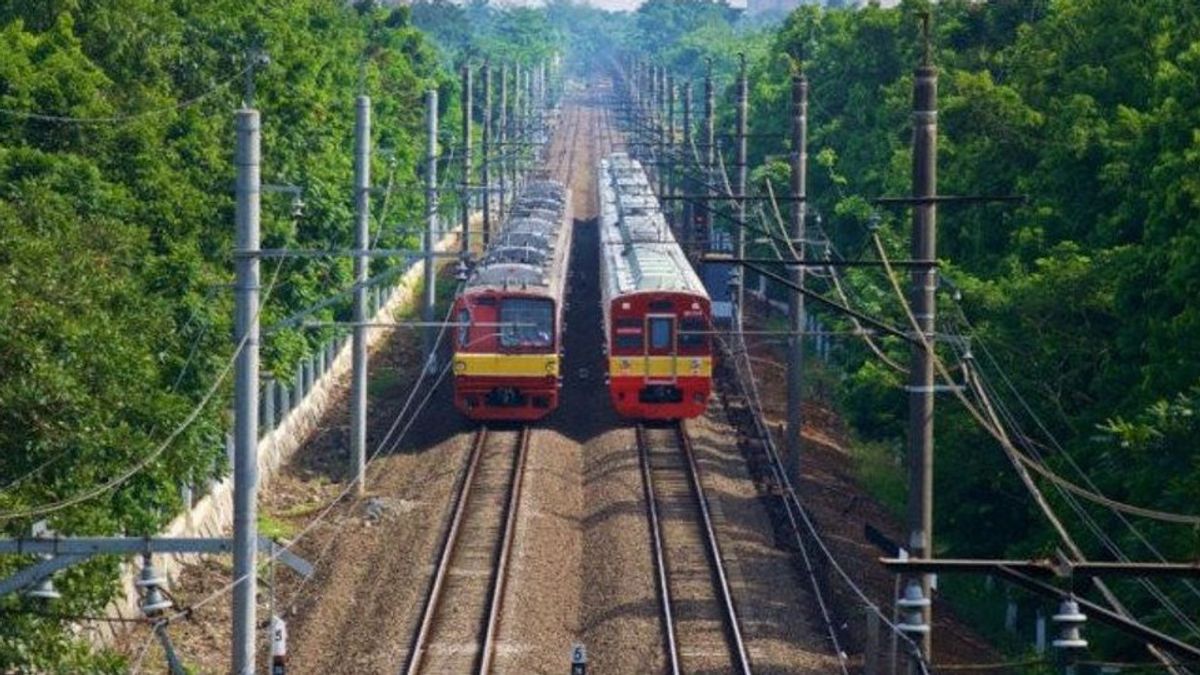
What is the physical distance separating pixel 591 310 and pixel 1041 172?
2468 centimetres

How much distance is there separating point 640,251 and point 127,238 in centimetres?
1968

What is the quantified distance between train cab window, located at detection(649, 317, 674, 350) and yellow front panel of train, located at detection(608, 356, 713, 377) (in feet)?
0.82

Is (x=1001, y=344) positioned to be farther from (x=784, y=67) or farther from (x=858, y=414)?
(x=784, y=67)

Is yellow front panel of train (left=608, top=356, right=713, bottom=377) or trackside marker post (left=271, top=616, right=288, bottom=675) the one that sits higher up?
yellow front panel of train (left=608, top=356, right=713, bottom=377)

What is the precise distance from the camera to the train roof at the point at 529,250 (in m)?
42.4

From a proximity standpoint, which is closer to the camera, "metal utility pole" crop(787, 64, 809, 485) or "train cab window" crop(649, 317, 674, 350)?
"metal utility pole" crop(787, 64, 809, 485)

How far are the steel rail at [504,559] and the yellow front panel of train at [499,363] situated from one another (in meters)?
1.44

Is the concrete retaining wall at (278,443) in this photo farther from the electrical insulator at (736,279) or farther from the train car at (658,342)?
the electrical insulator at (736,279)

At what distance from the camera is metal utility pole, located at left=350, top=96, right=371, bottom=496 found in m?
36.5

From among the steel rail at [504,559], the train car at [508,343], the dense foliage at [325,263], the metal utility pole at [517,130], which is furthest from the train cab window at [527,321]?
the metal utility pole at [517,130]

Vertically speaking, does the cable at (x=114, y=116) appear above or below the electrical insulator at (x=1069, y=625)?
above

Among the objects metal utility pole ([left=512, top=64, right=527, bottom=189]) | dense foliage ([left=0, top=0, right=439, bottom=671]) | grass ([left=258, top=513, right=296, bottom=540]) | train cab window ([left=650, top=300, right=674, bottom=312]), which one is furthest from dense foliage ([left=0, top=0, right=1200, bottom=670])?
metal utility pole ([left=512, top=64, right=527, bottom=189])

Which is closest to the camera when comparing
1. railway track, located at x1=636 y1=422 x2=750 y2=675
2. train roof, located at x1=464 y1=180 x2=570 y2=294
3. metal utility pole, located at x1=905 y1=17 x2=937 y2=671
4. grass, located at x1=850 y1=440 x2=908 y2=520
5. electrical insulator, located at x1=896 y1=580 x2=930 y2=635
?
electrical insulator, located at x1=896 y1=580 x2=930 y2=635

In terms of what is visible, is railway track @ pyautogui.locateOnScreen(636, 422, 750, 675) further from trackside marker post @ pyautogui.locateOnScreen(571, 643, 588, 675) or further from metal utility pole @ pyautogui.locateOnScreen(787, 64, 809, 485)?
trackside marker post @ pyautogui.locateOnScreen(571, 643, 588, 675)
